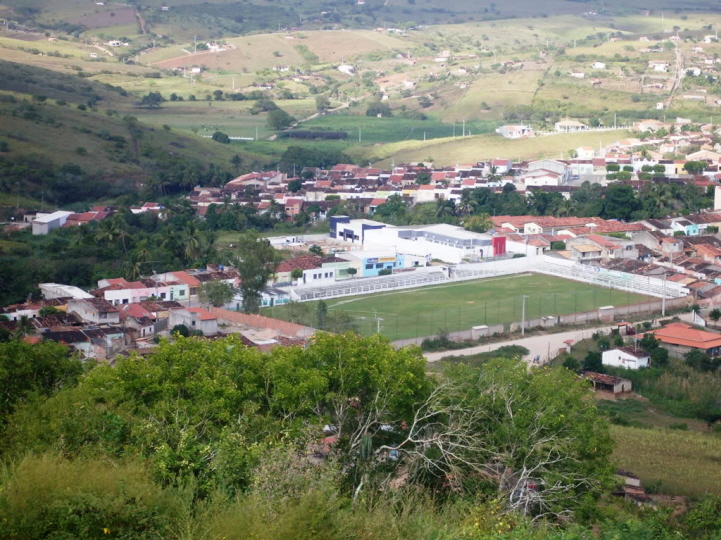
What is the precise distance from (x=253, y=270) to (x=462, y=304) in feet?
16.6

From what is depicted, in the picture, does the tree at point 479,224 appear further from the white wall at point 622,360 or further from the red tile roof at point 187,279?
the white wall at point 622,360

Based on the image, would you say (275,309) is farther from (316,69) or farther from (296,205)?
(316,69)

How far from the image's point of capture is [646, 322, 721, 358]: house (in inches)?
808

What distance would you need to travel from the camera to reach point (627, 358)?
65.7ft

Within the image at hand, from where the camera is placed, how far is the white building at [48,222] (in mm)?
32531

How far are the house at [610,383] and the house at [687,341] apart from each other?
1.87 meters

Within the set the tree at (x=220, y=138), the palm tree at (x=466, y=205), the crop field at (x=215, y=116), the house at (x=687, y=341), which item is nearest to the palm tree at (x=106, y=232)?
the palm tree at (x=466, y=205)

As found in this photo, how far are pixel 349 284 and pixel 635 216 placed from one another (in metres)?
13.4

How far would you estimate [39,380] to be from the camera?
11492mm

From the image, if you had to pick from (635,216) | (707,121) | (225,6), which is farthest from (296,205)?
(225,6)

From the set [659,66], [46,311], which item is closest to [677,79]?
[659,66]

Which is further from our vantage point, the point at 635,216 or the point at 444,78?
the point at 444,78

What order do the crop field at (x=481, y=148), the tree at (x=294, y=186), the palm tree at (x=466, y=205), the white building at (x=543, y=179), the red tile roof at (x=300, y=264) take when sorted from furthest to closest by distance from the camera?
1. the crop field at (x=481, y=148)
2. the white building at (x=543, y=179)
3. the tree at (x=294, y=186)
4. the palm tree at (x=466, y=205)
5. the red tile roof at (x=300, y=264)

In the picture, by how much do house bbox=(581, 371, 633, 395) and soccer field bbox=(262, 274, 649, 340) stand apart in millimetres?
4139
